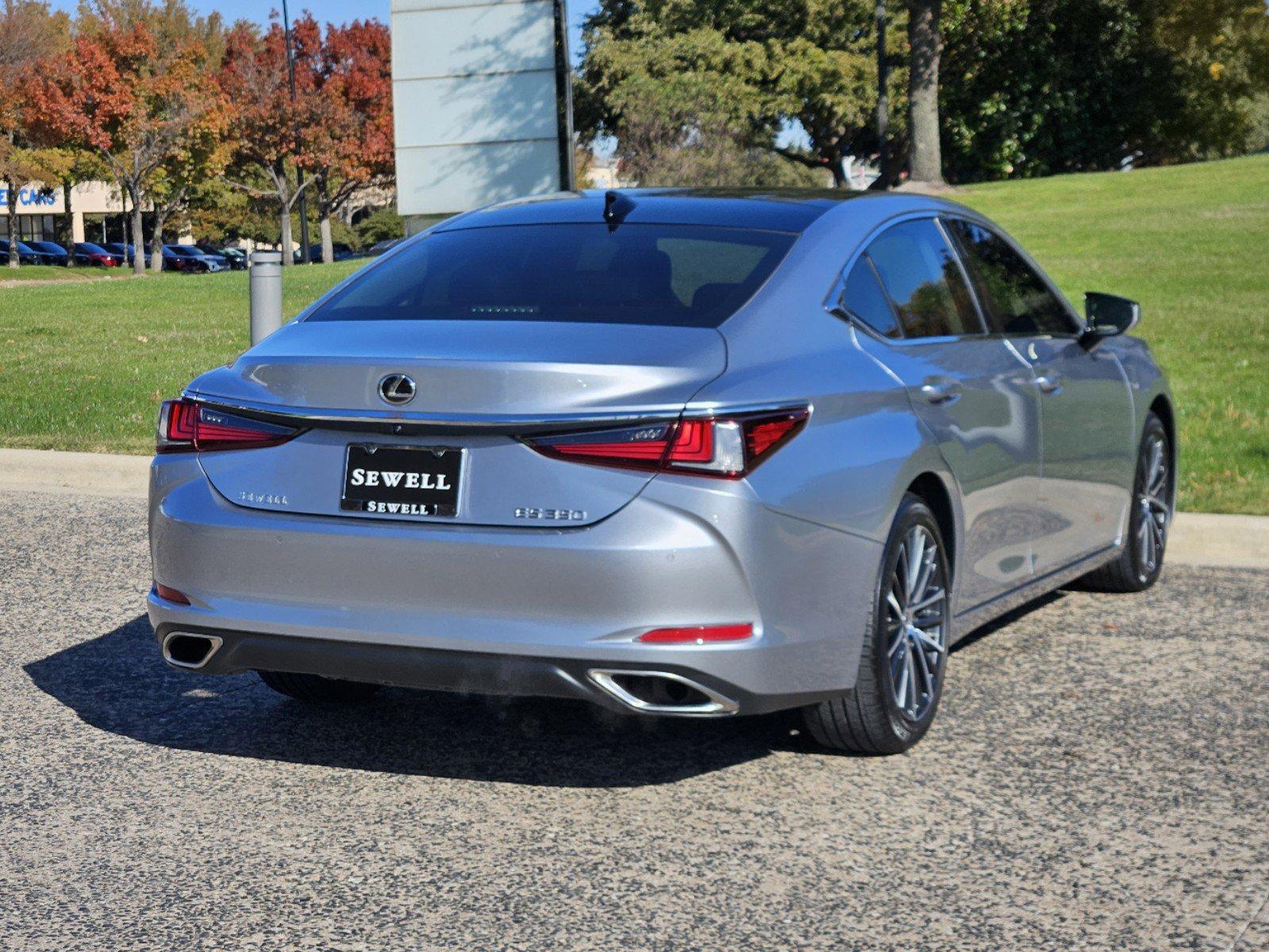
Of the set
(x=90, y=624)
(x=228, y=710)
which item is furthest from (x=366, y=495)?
(x=90, y=624)

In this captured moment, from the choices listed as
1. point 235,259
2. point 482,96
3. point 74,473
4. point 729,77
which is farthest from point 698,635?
point 235,259

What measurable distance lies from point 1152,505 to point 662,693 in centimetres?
402

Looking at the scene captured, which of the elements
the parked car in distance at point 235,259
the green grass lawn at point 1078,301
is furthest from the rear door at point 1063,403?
the parked car in distance at point 235,259

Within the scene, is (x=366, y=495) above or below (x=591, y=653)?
above

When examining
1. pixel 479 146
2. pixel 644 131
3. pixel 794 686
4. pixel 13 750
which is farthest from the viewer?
pixel 644 131

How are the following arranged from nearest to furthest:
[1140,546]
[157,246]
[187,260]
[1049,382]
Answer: [1049,382]
[1140,546]
[157,246]
[187,260]

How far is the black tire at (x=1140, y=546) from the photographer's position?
7363 millimetres

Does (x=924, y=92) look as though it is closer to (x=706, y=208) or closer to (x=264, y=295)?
(x=264, y=295)

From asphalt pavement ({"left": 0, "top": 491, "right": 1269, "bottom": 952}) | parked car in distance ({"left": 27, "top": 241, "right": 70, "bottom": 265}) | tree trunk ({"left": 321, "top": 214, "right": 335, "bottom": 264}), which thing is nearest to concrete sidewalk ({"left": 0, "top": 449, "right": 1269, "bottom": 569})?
asphalt pavement ({"left": 0, "top": 491, "right": 1269, "bottom": 952})

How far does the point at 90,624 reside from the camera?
6.95m

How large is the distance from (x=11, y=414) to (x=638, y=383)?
1009 cm

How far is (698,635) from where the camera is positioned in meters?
4.26

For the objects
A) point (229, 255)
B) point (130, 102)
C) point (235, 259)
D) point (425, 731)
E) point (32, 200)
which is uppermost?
point (130, 102)

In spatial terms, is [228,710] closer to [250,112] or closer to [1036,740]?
[1036,740]
